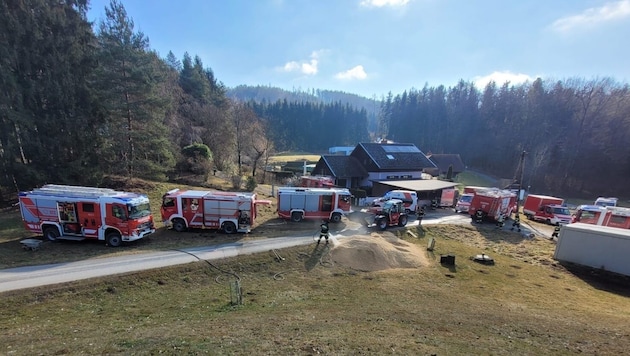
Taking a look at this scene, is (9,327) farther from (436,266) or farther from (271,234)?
(436,266)

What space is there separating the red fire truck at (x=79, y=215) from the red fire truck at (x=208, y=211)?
318 cm

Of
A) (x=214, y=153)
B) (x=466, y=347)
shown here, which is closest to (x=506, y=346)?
(x=466, y=347)

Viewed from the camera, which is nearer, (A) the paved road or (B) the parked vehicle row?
(A) the paved road

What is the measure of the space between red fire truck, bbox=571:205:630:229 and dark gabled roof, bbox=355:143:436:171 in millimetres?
19712

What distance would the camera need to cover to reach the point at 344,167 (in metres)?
42.9

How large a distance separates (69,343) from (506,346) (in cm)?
1212

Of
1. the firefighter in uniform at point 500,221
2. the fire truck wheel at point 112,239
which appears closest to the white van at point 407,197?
the firefighter in uniform at point 500,221

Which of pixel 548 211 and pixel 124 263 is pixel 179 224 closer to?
pixel 124 263

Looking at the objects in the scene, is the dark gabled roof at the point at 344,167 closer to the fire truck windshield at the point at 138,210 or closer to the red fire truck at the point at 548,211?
the red fire truck at the point at 548,211

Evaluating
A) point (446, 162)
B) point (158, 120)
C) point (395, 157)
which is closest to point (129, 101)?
point (158, 120)

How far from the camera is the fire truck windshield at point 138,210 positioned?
16641mm

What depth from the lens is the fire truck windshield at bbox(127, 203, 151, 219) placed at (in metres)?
16.6

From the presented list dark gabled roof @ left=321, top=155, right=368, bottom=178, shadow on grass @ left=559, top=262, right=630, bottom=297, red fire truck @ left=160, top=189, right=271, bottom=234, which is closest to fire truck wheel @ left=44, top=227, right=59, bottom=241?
red fire truck @ left=160, top=189, right=271, bottom=234

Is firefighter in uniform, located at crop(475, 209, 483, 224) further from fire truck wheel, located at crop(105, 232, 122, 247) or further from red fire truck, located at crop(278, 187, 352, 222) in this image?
fire truck wheel, located at crop(105, 232, 122, 247)
